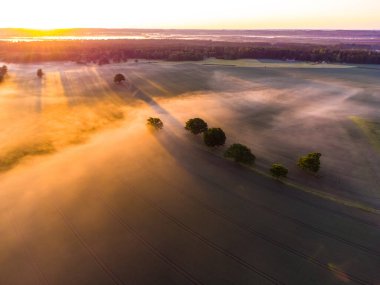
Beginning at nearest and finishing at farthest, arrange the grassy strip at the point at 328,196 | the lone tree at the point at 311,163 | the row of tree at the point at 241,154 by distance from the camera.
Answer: the grassy strip at the point at 328,196, the row of tree at the point at 241,154, the lone tree at the point at 311,163

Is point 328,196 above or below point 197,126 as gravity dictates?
below

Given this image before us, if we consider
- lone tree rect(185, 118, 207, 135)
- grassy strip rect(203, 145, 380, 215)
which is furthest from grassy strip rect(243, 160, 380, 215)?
lone tree rect(185, 118, 207, 135)

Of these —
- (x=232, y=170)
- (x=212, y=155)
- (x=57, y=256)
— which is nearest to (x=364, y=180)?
(x=232, y=170)

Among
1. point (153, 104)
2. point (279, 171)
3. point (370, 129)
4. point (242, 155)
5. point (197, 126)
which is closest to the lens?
point (279, 171)

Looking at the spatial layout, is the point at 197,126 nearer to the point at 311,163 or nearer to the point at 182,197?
the point at 182,197

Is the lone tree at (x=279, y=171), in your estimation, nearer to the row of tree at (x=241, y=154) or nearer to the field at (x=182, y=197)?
the row of tree at (x=241, y=154)

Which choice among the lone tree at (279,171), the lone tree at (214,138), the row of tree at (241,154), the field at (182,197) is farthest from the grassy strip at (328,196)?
the lone tree at (214,138)

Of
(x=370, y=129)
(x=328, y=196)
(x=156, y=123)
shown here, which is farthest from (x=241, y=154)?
(x=370, y=129)
